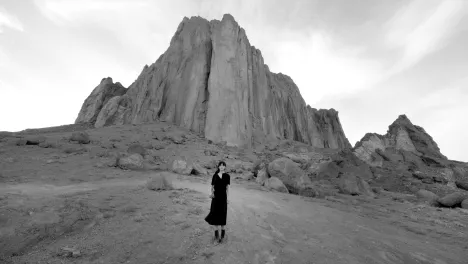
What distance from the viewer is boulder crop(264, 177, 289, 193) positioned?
1541 cm

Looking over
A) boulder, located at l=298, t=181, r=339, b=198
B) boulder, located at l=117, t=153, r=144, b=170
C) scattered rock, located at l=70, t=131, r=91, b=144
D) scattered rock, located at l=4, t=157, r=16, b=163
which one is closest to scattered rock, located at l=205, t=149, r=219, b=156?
boulder, located at l=117, t=153, r=144, b=170

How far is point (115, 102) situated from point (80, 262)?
176ft

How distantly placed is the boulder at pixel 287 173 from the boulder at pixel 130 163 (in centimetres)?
941

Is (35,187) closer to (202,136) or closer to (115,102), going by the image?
(202,136)

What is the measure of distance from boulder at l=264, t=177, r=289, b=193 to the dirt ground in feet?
8.96

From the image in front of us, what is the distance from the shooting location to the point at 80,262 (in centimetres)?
508

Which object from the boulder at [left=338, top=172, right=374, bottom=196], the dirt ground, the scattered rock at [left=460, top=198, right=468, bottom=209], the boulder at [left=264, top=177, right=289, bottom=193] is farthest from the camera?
the boulder at [left=338, top=172, right=374, bottom=196]

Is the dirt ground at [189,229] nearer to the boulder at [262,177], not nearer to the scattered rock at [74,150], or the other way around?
the boulder at [262,177]

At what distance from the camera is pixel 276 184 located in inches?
615

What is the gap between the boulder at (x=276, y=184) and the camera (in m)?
15.4

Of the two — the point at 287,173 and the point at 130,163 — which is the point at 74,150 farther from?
the point at 287,173

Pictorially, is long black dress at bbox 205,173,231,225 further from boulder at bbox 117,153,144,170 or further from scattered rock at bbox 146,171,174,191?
boulder at bbox 117,153,144,170

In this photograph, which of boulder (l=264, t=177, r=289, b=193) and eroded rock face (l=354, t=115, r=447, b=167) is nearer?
boulder (l=264, t=177, r=289, b=193)

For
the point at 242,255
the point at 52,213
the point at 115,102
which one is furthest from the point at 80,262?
the point at 115,102
